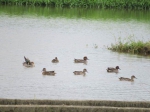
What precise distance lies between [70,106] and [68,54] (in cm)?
1378

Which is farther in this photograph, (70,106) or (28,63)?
(28,63)

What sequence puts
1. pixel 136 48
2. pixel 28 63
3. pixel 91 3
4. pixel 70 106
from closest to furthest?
pixel 70 106 < pixel 28 63 < pixel 136 48 < pixel 91 3

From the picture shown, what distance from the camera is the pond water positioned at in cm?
1573

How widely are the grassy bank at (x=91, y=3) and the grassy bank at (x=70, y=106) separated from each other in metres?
35.2

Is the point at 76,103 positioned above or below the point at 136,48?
below

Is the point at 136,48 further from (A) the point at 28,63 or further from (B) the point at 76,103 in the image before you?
(B) the point at 76,103

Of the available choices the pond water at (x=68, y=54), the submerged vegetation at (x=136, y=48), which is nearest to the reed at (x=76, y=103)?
the pond water at (x=68, y=54)

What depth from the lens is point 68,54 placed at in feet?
74.2

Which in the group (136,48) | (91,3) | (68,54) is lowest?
(68,54)

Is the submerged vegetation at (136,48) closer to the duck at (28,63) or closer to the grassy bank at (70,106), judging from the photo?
the duck at (28,63)

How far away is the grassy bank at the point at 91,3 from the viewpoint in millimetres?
44406

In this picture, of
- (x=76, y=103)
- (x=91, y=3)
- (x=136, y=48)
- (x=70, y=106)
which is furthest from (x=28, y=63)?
(x=91, y=3)

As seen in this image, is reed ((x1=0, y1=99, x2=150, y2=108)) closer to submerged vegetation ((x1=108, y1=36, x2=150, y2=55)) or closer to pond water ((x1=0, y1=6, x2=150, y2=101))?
pond water ((x1=0, y1=6, x2=150, y2=101))

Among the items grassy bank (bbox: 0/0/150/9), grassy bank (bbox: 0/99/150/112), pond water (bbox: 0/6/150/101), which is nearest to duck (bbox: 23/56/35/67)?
pond water (bbox: 0/6/150/101)
